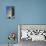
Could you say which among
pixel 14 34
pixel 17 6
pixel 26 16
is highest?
pixel 17 6

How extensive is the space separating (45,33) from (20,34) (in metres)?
0.64

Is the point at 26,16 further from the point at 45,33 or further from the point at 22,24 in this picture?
the point at 45,33

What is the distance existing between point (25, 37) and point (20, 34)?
15cm

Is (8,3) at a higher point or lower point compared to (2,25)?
higher

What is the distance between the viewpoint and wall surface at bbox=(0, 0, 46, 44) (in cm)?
358

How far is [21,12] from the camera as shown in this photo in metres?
3.61

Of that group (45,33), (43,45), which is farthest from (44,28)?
(43,45)

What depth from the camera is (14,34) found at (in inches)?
140

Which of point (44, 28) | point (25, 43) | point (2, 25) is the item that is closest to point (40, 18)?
point (44, 28)

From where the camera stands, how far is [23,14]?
3.61 metres

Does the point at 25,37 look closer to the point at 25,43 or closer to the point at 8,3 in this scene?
the point at 25,43

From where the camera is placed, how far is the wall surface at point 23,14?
3584 mm

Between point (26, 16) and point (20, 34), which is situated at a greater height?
point (26, 16)

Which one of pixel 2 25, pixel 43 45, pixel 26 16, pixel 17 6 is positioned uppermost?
pixel 17 6
